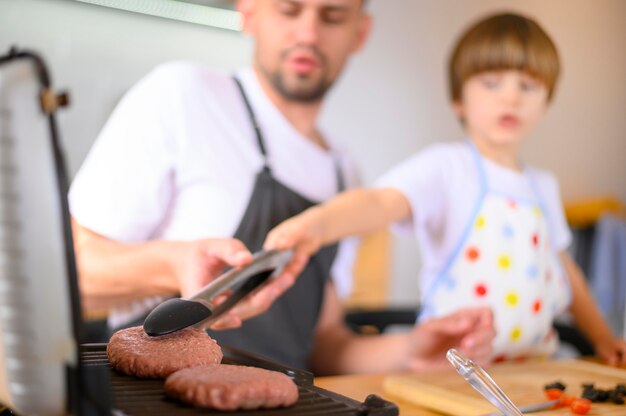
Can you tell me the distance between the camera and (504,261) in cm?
140

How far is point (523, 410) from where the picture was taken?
891 millimetres

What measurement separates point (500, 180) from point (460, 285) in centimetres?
22

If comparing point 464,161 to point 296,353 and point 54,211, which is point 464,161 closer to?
point 296,353

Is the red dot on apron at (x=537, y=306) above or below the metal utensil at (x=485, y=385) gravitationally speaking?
below

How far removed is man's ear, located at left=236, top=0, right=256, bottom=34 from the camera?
123 cm

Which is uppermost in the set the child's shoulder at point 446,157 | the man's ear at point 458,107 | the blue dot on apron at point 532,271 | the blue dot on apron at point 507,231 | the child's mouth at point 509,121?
the man's ear at point 458,107

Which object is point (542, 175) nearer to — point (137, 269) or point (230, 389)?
point (137, 269)

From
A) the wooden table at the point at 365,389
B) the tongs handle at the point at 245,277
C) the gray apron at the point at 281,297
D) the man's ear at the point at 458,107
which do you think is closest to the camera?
the tongs handle at the point at 245,277

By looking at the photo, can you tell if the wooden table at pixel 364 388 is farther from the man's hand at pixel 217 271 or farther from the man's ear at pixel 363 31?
the man's ear at pixel 363 31

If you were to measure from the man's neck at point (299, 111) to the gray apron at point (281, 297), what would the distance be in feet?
0.15

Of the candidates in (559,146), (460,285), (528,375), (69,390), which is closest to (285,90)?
(460,285)

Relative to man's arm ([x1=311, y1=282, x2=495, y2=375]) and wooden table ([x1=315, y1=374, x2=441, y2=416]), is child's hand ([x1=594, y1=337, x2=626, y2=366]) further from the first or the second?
wooden table ([x1=315, y1=374, x2=441, y2=416])

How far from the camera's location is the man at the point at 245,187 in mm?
1095

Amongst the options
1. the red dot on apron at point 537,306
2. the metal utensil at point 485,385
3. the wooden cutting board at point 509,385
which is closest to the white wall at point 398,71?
the red dot on apron at point 537,306
